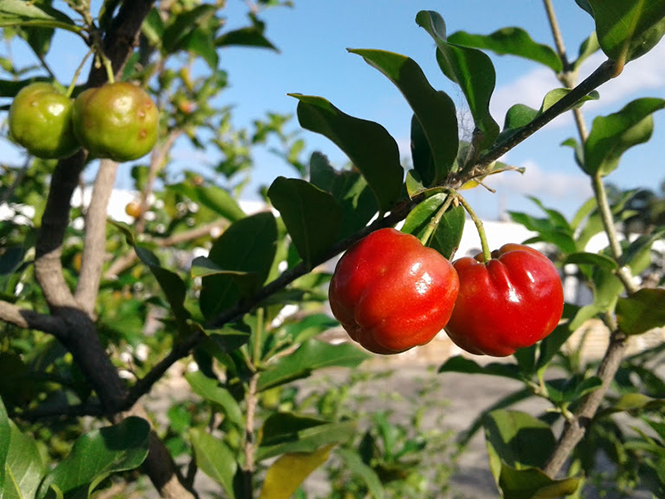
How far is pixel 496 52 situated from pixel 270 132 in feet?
8.70

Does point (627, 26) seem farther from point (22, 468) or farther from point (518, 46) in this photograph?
point (22, 468)

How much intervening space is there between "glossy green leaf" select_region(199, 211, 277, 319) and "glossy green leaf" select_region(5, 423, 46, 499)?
266 mm

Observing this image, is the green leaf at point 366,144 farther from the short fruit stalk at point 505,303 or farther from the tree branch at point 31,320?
the tree branch at point 31,320

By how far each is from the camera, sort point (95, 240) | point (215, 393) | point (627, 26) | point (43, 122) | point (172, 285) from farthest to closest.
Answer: point (95, 240), point (215, 393), point (43, 122), point (172, 285), point (627, 26)

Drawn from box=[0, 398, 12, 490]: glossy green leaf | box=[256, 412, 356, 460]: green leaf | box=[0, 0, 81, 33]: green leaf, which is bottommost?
box=[256, 412, 356, 460]: green leaf

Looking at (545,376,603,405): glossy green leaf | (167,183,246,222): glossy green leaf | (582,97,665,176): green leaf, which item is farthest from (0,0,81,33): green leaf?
(545,376,603,405): glossy green leaf

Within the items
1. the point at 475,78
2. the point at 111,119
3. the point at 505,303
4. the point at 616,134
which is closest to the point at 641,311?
the point at 616,134

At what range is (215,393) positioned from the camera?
94cm

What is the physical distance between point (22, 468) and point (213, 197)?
17.7 inches

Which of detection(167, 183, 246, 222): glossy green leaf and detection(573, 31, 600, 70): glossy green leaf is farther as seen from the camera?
detection(573, 31, 600, 70): glossy green leaf

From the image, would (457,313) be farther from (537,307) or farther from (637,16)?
(637,16)

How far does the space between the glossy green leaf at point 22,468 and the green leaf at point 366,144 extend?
1.49 ft

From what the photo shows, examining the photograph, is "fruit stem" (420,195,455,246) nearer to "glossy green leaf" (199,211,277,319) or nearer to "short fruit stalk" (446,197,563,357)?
"short fruit stalk" (446,197,563,357)

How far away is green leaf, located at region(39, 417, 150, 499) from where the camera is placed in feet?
2.12
